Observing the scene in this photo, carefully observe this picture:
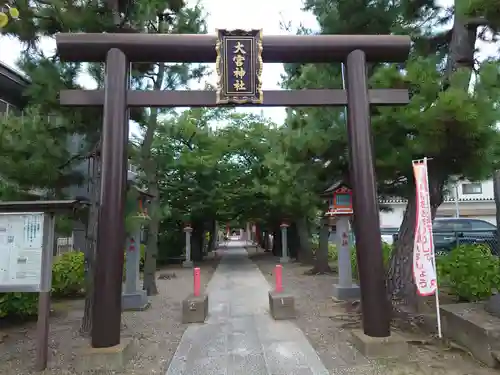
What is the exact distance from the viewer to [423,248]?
5688mm

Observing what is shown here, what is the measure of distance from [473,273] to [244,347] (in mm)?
4612

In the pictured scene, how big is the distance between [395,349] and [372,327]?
40 centimetres

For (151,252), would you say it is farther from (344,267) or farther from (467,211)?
(467,211)

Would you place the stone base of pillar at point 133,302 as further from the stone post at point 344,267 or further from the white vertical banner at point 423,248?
the white vertical banner at point 423,248

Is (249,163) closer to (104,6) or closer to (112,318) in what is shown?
(104,6)

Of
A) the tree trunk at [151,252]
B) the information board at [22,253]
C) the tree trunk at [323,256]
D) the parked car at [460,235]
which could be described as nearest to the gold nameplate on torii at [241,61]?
the information board at [22,253]

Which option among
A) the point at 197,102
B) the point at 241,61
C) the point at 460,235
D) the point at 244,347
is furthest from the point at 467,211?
the point at 197,102

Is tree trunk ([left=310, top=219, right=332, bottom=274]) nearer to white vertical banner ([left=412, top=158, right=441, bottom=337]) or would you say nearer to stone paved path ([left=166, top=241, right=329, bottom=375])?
stone paved path ([left=166, top=241, right=329, bottom=375])

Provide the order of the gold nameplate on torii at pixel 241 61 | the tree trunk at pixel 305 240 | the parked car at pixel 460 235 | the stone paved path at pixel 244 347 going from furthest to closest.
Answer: the tree trunk at pixel 305 240, the parked car at pixel 460 235, the gold nameplate on torii at pixel 241 61, the stone paved path at pixel 244 347

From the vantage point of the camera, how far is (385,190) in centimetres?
896

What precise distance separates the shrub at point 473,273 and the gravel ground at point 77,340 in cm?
543

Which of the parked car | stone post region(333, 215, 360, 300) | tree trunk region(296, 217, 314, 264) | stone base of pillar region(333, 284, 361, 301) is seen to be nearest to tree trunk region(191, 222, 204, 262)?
tree trunk region(296, 217, 314, 264)

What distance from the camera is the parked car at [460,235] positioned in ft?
41.1

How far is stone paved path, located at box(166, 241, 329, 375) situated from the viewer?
523 cm
